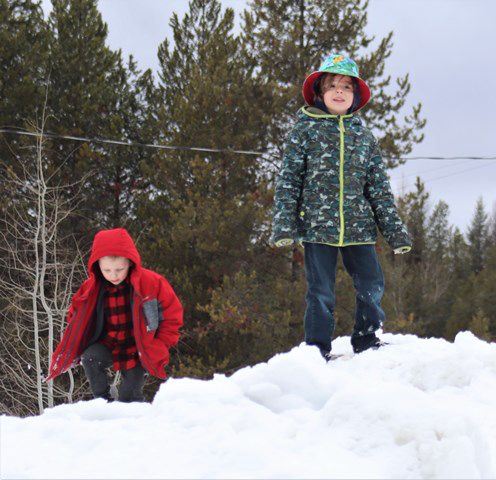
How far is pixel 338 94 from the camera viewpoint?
3.56m

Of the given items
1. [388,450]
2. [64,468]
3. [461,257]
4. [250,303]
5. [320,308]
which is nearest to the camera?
[64,468]

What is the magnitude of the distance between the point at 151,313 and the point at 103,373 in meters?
0.48

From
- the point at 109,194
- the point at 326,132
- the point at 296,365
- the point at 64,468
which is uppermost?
the point at 109,194

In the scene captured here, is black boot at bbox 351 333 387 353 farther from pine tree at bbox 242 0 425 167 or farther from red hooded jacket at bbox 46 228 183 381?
pine tree at bbox 242 0 425 167

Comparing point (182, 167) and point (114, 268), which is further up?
point (182, 167)

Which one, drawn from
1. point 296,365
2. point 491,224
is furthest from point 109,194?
point 491,224

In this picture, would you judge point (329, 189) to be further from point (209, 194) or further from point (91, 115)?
point (91, 115)

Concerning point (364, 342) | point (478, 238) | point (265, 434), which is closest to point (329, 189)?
point (364, 342)

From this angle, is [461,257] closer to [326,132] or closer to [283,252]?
[283,252]

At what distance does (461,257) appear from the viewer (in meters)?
39.6

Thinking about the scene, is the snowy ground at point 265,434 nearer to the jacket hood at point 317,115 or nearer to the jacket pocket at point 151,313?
the jacket pocket at point 151,313

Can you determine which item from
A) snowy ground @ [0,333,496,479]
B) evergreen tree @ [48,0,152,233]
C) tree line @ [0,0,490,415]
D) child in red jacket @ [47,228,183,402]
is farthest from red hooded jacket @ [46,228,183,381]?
evergreen tree @ [48,0,152,233]

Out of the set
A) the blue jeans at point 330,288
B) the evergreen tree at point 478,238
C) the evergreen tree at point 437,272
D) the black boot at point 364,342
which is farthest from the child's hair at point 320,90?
the evergreen tree at point 478,238

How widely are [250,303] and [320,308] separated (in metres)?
9.49
